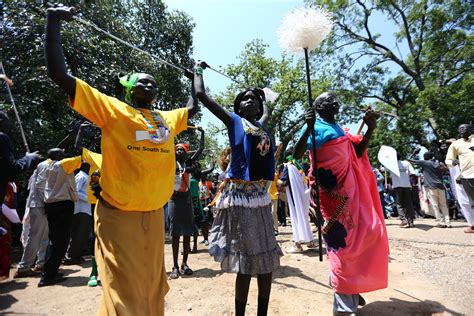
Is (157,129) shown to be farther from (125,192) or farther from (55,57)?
(55,57)

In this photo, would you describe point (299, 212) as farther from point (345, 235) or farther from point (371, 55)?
point (371, 55)

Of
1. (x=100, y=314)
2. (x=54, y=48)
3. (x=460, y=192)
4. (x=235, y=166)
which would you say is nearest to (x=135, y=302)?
(x=100, y=314)

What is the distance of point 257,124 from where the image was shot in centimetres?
311

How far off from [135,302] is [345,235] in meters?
2.02

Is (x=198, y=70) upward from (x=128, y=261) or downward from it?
upward

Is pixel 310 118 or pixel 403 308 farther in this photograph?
pixel 403 308

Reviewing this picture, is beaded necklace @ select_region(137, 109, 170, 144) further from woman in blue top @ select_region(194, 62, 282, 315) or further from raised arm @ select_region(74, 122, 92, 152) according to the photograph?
raised arm @ select_region(74, 122, 92, 152)

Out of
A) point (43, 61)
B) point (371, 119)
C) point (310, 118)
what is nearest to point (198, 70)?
point (310, 118)

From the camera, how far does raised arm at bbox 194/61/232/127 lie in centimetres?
280

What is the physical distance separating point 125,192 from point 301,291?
268 centimetres

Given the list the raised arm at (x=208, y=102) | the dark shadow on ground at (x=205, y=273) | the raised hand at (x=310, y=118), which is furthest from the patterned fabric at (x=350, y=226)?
the dark shadow on ground at (x=205, y=273)

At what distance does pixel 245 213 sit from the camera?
9.14 ft

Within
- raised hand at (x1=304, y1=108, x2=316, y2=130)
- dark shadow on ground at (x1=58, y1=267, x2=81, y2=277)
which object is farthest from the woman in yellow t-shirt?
dark shadow on ground at (x1=58, y1=267, x2=81, y2=277)

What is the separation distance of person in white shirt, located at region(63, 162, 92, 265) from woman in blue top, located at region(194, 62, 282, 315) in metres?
4.90
